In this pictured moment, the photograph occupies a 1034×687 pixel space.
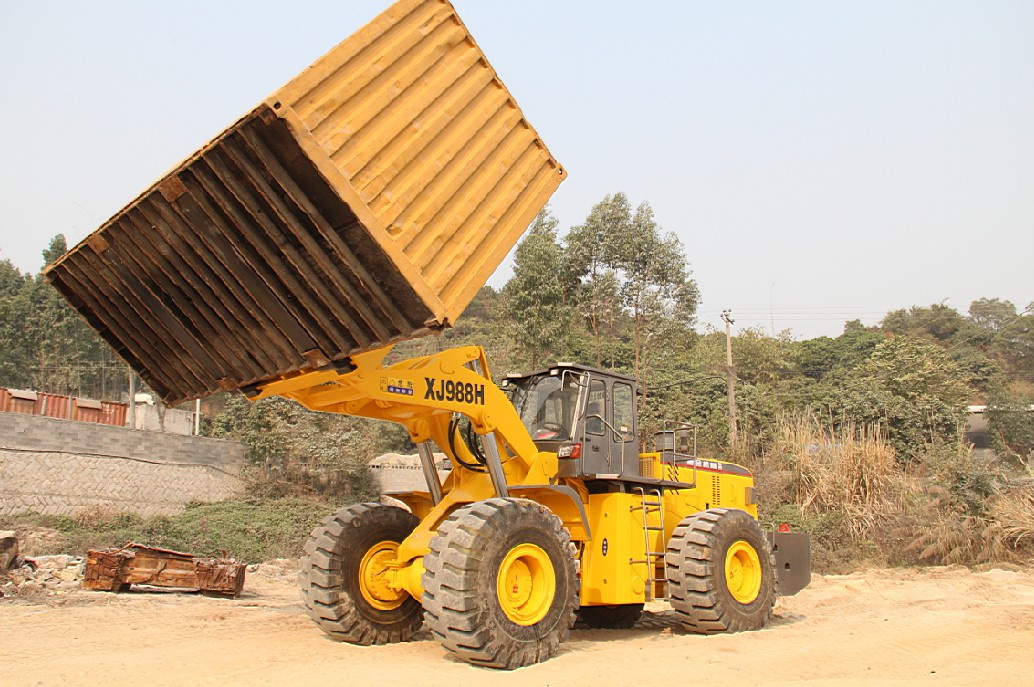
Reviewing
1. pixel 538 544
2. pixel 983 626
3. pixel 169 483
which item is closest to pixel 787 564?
pixel 983 626

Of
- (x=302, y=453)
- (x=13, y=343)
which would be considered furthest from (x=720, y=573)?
(x=13, y=343)

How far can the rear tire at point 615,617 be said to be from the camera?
9.98 meters

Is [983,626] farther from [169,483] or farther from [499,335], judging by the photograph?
[169,483]

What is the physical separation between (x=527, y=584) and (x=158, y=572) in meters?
6.98

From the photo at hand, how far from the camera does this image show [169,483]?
22719 millimetres

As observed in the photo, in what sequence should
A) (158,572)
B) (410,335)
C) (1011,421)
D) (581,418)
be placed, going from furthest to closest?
(1011,421)
(158,572)
(581,418)
(410,335)

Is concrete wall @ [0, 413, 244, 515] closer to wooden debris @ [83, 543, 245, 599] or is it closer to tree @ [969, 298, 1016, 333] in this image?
wooden debris @ [83, 543, 245, 599]

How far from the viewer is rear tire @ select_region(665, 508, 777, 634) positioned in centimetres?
864

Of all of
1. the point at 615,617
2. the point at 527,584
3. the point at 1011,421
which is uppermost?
the point at 1011,421

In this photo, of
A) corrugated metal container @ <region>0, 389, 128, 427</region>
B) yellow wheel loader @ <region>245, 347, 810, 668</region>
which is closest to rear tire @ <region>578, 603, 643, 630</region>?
yellow wheel loader @ <region>245, 347, 810, 668</region>

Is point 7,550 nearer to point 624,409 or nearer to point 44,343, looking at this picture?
point 624,409

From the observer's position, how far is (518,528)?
7.05m

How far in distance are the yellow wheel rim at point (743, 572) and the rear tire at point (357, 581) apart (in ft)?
11.1

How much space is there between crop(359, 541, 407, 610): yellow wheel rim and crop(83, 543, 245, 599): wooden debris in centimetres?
452
